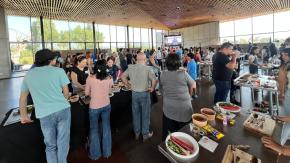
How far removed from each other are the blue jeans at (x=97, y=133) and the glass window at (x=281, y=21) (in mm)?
15112

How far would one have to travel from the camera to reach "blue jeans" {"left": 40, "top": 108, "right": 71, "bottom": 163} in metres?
1.88

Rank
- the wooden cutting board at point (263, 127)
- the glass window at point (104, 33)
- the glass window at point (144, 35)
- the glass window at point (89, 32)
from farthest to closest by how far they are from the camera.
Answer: the glass window at point (144, 35)
the glass window at point (104, 33)
the glass window at point (89, 32)
the wooden cutting board at point (263, 127)

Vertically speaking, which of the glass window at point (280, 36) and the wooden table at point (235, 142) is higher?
the glass window at point (280, 36)

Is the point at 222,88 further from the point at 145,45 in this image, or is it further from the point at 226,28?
the point at 145,45

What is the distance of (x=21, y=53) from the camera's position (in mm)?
13195

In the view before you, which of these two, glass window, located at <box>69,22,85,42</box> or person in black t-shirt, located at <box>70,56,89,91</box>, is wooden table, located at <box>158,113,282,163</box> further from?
glass window, located at <box>69,22,85,42</box>

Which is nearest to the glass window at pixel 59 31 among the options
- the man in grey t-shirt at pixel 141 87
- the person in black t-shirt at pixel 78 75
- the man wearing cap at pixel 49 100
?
the person in black t-shirt at pixel 78 75

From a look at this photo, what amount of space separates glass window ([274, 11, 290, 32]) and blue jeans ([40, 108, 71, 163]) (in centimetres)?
1571

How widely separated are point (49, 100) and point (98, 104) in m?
0.72

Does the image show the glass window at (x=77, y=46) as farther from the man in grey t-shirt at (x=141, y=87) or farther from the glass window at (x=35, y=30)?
the man in grey t-shirt at (x=141, y=87)

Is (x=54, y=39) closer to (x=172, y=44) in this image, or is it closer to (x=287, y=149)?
(x=172, y=44)

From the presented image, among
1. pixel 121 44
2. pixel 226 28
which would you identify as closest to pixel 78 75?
pixel 121 44

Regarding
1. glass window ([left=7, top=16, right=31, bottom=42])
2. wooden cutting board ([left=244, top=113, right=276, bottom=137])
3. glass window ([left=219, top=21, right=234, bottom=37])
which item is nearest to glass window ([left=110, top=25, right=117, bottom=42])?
glass window ([left=7, top=16, right=31, bottom=42])

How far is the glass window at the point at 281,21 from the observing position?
1240cm
